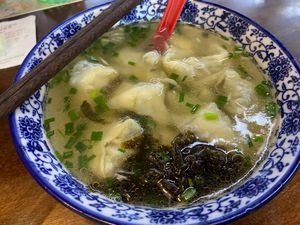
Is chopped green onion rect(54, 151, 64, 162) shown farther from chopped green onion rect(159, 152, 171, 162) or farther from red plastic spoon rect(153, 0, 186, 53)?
red plastic spoon rect(153, 0, 186, 53)

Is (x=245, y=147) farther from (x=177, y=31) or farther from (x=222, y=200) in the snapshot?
(x=177, y=31)

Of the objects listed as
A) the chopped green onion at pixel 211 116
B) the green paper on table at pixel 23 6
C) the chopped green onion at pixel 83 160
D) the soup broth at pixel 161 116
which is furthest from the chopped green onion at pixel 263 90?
the green paper on table at pixel 23 6

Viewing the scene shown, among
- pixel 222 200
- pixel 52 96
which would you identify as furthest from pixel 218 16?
pixel 222 200

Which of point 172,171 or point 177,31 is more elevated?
point 177,31

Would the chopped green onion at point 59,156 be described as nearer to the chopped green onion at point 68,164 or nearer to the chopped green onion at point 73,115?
the chopped green onion at point 68,164

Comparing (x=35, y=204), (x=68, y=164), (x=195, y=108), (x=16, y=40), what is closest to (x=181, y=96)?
(x=195, y=108)

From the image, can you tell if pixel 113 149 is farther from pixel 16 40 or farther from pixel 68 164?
pixel 16 40
